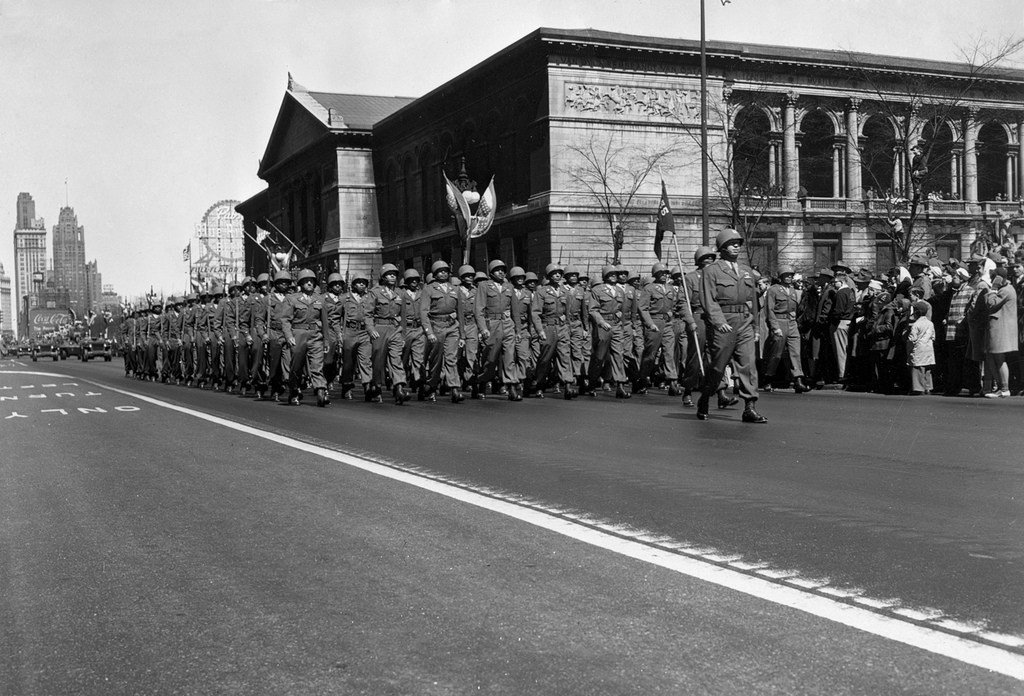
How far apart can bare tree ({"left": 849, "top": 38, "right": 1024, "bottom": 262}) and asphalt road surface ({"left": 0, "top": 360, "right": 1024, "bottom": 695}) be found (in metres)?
30.3

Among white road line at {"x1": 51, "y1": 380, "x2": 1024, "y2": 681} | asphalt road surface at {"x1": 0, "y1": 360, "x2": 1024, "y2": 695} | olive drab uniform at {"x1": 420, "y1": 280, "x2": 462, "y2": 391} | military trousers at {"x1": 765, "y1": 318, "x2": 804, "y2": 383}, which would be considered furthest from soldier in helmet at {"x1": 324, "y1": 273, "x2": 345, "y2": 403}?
white road line at {"x1": 51, "y1": 380, "x2": 1024, "y2": 681}

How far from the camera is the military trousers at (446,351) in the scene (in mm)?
17141

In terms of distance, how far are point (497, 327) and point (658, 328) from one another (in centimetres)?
259

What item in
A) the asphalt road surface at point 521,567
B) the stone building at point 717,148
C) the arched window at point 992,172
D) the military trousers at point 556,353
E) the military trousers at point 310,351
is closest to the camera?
the asphalt road surface at point 521,567

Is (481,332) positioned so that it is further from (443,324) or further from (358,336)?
(358,336)

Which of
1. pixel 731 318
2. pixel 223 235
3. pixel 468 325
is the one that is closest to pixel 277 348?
pixel 468 325

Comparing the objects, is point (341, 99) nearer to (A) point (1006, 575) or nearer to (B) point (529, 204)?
(B) point (529, 204)

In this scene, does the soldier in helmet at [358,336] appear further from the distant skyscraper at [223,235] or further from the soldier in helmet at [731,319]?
the distant skyscraper at [223,235]

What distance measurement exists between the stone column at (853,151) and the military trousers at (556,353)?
40883 millimetres

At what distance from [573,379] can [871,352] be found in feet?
15.8

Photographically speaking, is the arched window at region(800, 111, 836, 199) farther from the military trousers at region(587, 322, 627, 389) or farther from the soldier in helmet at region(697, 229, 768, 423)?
the soldier in helmet at region(697, 229, 768, 423)

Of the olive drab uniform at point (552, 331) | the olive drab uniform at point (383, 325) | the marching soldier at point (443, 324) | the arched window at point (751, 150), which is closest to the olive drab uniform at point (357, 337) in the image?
the olive drab uniform at point (383, 325)

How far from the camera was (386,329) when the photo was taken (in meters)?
17.5

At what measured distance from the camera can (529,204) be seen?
167 feet
